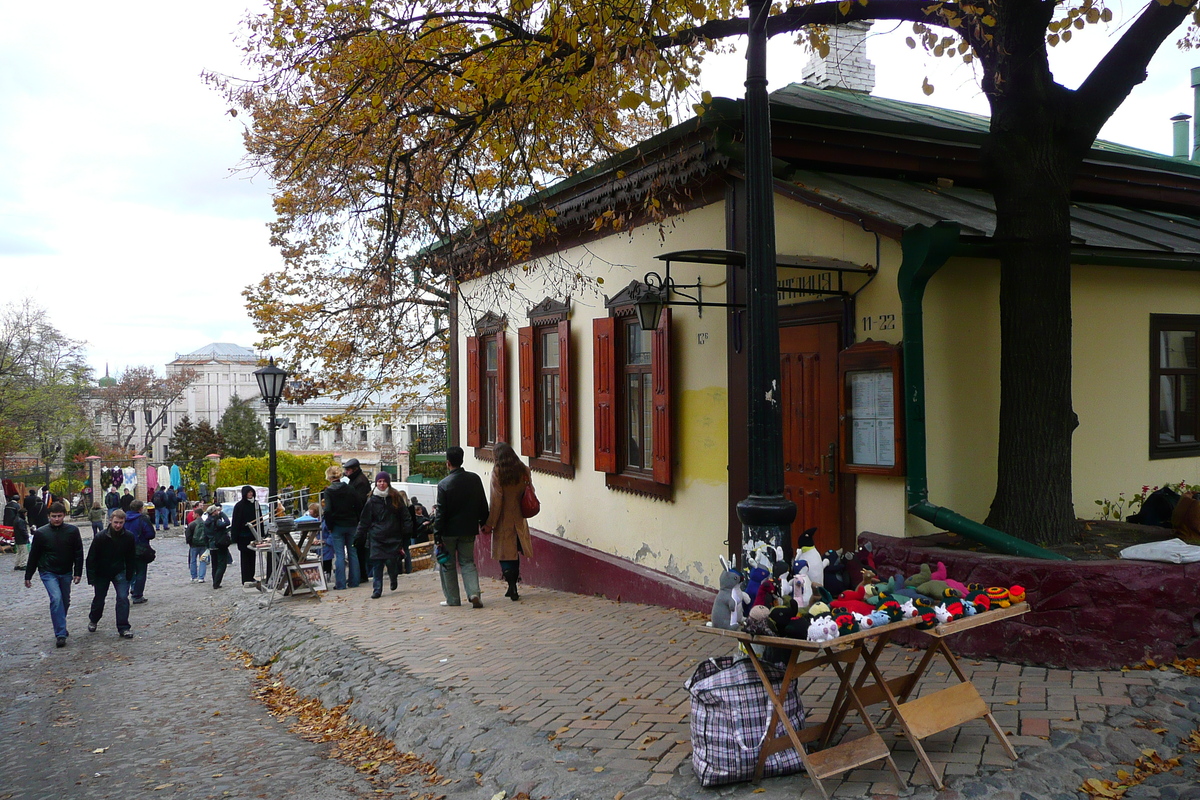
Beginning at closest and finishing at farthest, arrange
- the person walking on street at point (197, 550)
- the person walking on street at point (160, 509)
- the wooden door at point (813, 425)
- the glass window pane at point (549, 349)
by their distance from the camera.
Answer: the wooden door at point (813, 425)
the glass window pane at point (549, 349)
the person walking on street at point (197, 550)
the person walking on street at point (160, 509)

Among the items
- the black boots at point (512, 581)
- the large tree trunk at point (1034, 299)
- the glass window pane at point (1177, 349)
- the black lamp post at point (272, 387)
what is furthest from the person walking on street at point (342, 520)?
the glass window pane at point (1177, 349)

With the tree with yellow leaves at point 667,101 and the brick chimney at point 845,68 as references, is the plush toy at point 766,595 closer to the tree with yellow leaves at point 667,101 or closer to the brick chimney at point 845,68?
the tree with yellow leaves at point 667,101

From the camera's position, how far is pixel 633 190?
9.25m

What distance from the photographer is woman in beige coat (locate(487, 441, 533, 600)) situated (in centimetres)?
1021

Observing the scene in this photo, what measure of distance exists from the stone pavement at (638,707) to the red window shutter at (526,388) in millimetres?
3547

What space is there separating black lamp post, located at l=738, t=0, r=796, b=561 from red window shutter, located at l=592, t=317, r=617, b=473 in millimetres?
5037

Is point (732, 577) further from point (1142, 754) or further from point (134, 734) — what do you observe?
point (134, 734)

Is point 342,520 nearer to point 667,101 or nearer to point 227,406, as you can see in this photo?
point 667,101

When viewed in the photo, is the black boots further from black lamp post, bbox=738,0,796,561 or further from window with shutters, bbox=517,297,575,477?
black lamp post, bbox=738,0,796,561

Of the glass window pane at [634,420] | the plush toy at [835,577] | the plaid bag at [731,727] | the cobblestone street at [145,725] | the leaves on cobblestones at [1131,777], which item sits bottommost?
the cobblestone street at [145,725]

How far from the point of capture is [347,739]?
6.57 meters

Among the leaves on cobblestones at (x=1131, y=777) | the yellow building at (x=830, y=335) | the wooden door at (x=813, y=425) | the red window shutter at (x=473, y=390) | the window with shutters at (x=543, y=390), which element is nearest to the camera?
the leaves on cobblestones at (x=1131, y=777)

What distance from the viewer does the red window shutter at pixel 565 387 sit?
11089 millimetres

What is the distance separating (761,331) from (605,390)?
5330 millimetres
